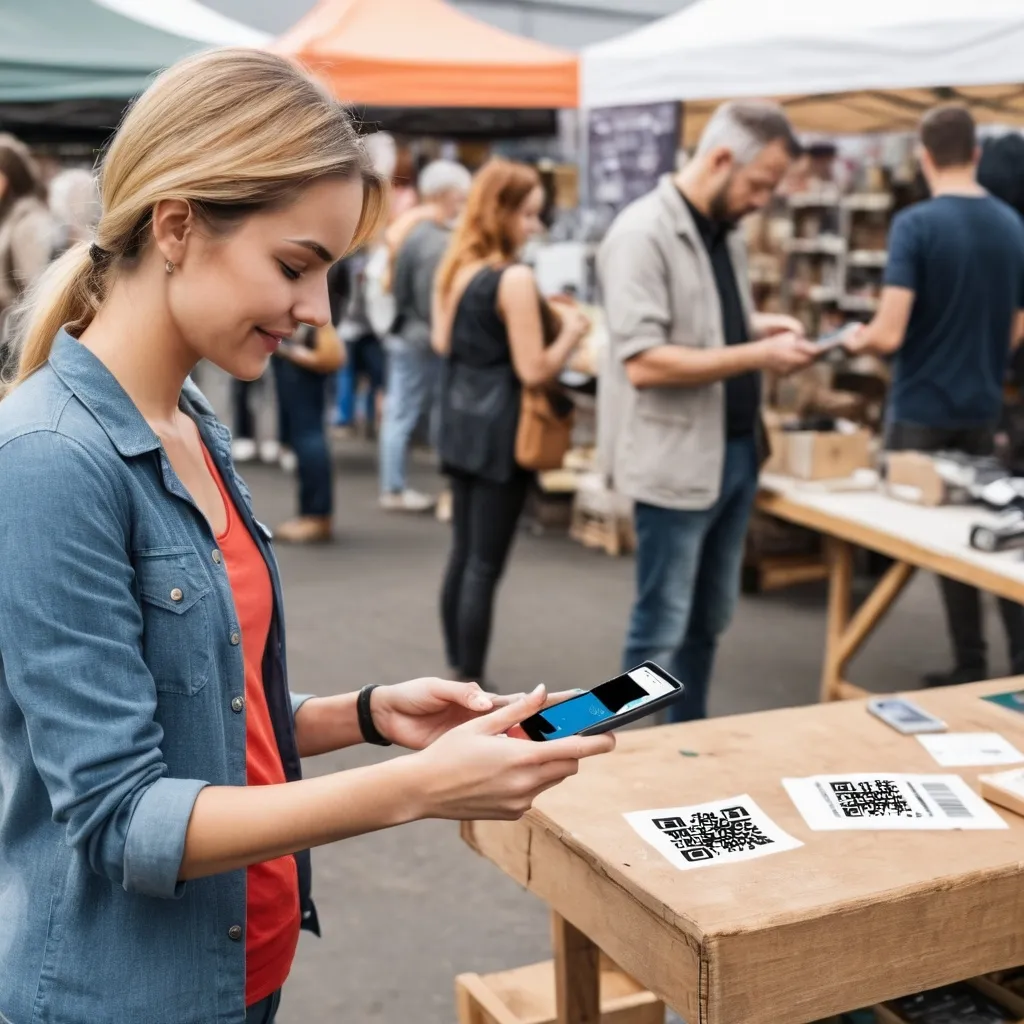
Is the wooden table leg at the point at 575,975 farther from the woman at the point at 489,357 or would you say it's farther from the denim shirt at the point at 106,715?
the woman at the point at 489,357

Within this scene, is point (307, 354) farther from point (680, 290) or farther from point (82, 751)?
point (82, 751)

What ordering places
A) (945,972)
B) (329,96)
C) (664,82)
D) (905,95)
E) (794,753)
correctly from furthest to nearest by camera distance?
(905,95) → (664,82) → (794,753) → (945,972) → (329,96)

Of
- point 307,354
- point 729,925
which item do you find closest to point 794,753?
point 729,925

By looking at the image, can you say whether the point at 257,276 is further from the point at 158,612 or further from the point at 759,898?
the point at 759,898

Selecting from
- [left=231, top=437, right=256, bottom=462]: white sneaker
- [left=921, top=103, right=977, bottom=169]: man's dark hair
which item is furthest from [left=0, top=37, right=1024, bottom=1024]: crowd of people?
[left=231, top=437, right=256, bottom=462]: white sneaker

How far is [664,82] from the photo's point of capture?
507cm

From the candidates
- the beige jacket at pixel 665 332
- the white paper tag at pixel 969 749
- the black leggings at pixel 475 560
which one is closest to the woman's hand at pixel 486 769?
the white paper tag at pixel 969 749

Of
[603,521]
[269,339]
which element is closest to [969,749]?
[269,339]

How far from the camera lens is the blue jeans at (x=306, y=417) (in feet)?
21.6

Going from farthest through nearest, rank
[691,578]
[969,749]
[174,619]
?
[691,578] → [969,749] → [174,619]

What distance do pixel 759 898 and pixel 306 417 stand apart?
5343 mm

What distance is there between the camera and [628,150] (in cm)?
586

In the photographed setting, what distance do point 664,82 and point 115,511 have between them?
4349 millimetres

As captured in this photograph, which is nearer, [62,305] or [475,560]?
[62,305]
